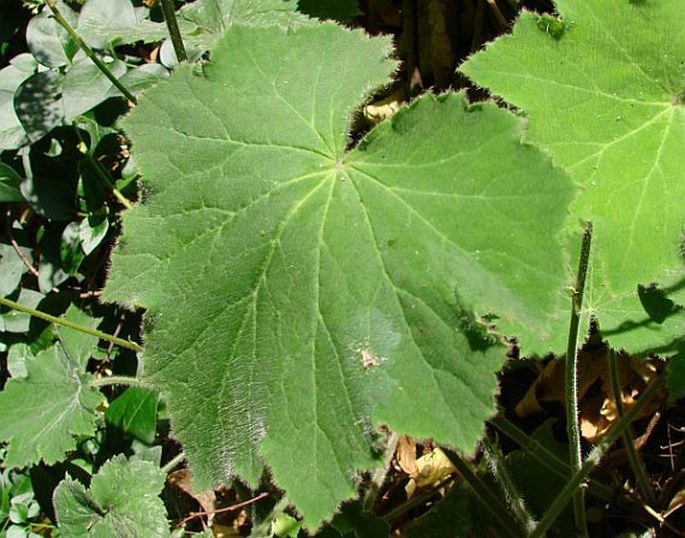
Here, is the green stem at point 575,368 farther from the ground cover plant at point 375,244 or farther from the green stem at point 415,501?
the green stem at point 415,501

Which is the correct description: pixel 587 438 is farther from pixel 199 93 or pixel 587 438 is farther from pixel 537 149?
pixel 199 93

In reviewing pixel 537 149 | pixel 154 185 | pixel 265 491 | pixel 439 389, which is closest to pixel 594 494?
pixel 265 491

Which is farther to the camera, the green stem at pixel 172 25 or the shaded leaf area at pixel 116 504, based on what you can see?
the shaded leaf area at pixel 116 504

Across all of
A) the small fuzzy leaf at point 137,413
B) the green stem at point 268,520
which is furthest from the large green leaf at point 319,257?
the small fuzzy leaf at point 137,413

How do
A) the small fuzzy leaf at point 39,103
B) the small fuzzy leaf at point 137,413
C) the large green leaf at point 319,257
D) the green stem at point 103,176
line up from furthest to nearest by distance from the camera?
the green stem at point 103,176 < the small fuzzy leaf at point 39,103 < the small fuzzy leaf at point 137,413 < the large green leaf at point 319,257

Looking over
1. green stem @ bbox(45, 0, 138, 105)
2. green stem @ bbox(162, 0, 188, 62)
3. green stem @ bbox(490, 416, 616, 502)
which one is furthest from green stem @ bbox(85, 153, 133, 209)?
green stem @ bbox(490, 416, 616, 502)

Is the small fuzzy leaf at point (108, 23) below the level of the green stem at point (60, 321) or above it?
above
